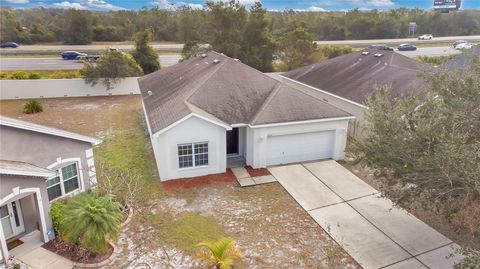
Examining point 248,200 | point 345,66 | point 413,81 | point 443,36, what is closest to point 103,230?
point 248,200

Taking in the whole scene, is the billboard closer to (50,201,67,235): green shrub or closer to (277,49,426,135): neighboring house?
(277,49,426,135): neighboring house

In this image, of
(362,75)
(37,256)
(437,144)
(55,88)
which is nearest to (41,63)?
(55,88)

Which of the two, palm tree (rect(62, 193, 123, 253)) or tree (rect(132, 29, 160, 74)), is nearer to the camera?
palm tree (rect(62, 193, 123, 253))

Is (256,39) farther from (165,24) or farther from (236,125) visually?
(165,24)

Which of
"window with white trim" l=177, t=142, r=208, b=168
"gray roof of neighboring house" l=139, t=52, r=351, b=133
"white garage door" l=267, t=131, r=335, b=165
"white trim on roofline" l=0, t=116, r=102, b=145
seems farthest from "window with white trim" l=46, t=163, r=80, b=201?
"white garage door" l=267, t=131, r=335, b=165

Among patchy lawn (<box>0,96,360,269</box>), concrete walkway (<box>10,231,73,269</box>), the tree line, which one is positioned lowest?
patchy lawn (<box>0,96,360,269</box>)

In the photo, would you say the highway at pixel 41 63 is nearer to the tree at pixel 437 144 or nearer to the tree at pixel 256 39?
the tree at pixel 256 39

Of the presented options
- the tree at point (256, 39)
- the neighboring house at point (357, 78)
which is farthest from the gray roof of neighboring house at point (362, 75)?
the tree at point (256, 39)
